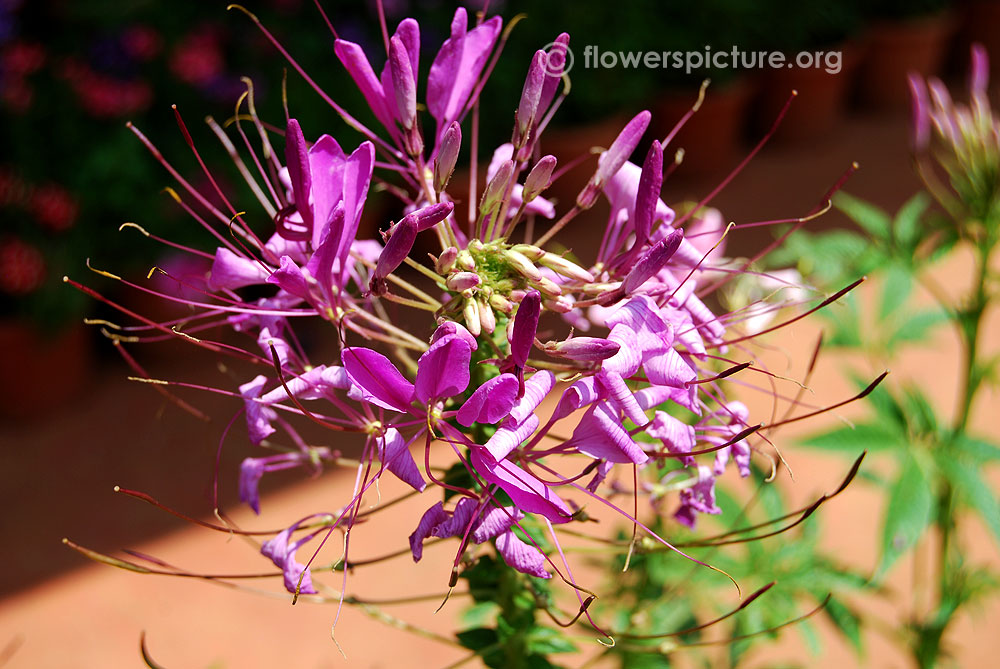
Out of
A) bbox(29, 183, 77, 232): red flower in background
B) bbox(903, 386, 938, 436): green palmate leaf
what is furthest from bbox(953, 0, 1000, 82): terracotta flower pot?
bbox(29, 183, 77, 232): red flower in background

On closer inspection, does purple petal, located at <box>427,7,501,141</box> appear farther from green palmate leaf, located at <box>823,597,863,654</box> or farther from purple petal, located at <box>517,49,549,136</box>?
green palmate leaf, located at <box>823,597,863,654</box>

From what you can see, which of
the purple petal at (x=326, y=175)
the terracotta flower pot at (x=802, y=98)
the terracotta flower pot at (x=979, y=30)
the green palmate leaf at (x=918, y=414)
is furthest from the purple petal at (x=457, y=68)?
the terracotta flower pot at (x=979, y=30)

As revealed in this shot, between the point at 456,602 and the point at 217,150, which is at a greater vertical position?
the point at 217,150

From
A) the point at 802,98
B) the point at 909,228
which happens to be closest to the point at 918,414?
the point at 909,228

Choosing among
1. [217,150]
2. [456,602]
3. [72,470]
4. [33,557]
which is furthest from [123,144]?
[456,602]

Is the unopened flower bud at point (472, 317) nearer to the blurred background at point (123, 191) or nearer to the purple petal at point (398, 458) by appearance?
the purple petal at point (398, 458)

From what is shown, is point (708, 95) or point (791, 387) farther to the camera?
point (708, 95)

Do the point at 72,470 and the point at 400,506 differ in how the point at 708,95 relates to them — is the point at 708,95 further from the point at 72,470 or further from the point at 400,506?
the point at 72,470

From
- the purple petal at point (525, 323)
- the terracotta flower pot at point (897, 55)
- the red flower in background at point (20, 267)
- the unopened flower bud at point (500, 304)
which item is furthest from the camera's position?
the terracotta flower pot at point (897, 55)
